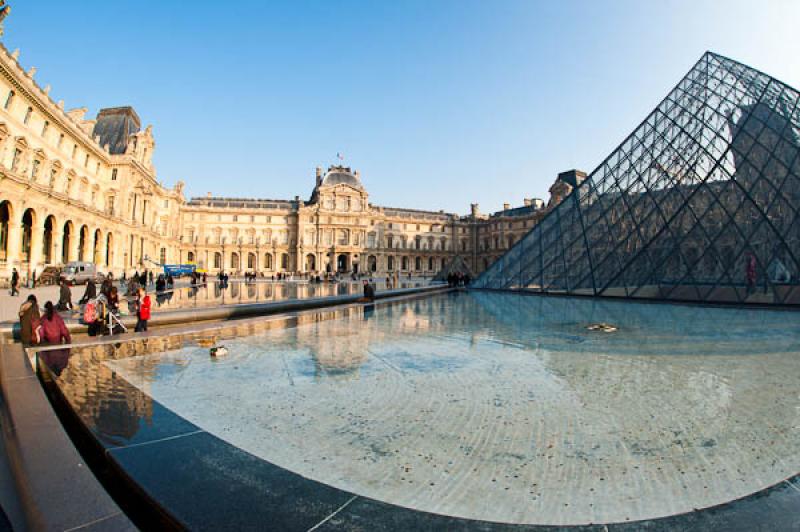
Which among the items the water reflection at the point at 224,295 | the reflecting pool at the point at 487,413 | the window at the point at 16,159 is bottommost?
the reflecting pool at the point at 487,413

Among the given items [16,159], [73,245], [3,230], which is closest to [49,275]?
[3,230]

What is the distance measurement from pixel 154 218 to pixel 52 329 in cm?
4710

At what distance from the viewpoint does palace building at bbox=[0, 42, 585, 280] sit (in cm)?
2323

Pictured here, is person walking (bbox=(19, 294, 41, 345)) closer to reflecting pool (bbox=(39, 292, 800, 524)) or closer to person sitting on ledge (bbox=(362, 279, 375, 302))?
reflecting pool (bbox=(39, 292, 800, 524))

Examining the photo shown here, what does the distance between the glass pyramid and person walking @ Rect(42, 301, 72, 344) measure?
2004cm

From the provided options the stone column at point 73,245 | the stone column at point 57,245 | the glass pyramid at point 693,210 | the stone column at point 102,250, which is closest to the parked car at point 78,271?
the stone column at point 57,245

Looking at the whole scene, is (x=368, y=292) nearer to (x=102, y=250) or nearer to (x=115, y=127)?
(x=102, y=250)

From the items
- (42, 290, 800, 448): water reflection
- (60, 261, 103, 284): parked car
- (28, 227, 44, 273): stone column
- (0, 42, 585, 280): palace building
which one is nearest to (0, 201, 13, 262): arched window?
(0, 42, 585, 280): palace building

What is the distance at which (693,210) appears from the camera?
723 inches

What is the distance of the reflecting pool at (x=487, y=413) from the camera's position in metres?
2.33

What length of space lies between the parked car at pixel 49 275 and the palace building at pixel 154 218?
733 millimetres

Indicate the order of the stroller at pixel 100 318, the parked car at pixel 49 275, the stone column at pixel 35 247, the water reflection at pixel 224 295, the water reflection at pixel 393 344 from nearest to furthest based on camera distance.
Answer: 1. the water reflection at pixel 393 344
2. the stroller at pixel 100 318
3. the water reflection at pixel 224 295
4. the parked car at pixel 49 275
5. the stone column at pixel 35 247

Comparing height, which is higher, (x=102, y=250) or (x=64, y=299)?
(x=102, y=250)

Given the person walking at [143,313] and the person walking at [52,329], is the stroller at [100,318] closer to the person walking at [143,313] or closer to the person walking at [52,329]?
the person walking at [143,313]
